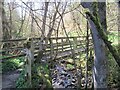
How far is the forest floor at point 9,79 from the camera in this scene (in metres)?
5.65

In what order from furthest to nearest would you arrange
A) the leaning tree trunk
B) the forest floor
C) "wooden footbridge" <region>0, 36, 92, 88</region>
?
1. the forest floor
2. "wooden footbridge" <region>0, 36, 92, 88</region>
3. the leaning tree trunk

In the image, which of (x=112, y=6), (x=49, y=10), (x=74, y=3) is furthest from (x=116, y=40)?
(x=49, y=10)

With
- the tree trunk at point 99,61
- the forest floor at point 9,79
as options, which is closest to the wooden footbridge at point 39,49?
the forest floor at point 9,79

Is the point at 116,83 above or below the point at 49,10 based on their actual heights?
below

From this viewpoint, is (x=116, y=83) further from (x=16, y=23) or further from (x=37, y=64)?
(x=16, y=23)

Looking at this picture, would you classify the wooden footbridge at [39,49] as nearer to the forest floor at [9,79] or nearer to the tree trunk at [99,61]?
the forest floor at [9,79]

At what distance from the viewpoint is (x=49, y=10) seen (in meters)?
6.78

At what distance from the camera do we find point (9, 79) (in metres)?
6.19

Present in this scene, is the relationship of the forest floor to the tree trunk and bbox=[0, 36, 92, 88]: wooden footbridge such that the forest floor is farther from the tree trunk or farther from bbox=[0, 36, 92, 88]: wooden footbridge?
the tree trunk

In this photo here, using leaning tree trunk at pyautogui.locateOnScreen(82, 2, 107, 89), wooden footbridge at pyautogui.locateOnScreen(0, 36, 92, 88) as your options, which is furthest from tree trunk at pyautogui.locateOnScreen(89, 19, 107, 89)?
wooden footbridge at pyautogui.locateOnScreen(0, 36, 92, 88)

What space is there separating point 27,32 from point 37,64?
584cm

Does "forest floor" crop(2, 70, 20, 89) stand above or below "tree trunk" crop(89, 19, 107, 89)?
below

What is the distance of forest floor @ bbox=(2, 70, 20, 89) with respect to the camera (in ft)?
18.5

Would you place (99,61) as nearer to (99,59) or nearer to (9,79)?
(99,59)
